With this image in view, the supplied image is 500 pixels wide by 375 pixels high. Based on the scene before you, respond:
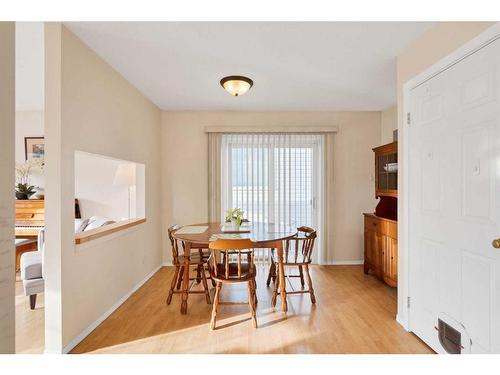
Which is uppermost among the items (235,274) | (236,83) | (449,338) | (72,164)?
(236,83)

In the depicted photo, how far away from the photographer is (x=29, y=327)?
2383mm

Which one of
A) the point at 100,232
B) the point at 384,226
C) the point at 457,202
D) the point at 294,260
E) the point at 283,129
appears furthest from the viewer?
the point at 283,129

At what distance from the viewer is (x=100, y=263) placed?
252cm

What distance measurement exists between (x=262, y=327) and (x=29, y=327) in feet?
6.85

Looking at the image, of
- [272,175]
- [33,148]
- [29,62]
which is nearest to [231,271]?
[272,175]

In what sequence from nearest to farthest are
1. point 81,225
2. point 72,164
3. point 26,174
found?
point 72,164 → point 81,225 → point 26,174

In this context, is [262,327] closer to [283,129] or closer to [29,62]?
[283,129]

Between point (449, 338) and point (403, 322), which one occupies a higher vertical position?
point (449, 338)

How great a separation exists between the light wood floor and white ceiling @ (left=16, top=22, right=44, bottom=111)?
2505mm

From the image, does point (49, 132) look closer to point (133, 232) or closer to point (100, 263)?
point (100, 263)

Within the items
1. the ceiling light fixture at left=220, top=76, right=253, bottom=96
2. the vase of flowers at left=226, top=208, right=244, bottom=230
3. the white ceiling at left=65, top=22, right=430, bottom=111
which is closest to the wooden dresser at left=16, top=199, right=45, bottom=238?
the white ceiling at left=65, top=22, right=430, bottom=111

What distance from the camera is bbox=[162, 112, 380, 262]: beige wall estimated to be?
14.3 feet

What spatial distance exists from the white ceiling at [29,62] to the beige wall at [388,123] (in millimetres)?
4350

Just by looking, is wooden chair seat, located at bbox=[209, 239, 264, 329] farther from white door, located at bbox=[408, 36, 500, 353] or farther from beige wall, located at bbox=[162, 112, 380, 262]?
beige wall, located at bbox=[162, 112, 380, 262]
